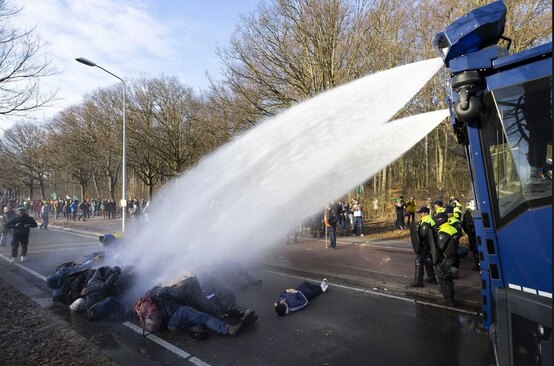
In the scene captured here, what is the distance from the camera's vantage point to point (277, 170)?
25.7 feet

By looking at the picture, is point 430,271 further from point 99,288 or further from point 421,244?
point 99,288

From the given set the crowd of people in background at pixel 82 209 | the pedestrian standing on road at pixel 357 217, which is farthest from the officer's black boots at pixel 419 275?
the crowd of people in background at pixel 82 209

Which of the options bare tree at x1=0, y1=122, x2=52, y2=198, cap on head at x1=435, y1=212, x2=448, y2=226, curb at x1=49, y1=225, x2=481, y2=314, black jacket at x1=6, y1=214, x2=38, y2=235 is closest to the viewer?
curb at x1=49, y1=225, x2=481, y2=314

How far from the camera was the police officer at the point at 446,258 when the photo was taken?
251 inches

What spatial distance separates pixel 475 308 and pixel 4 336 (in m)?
7.42

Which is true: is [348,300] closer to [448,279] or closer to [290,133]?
[448,279]

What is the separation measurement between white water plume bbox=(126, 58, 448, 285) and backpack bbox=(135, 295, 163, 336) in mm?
1296

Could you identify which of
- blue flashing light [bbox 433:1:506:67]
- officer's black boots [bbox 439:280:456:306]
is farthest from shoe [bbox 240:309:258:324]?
blue flashing light [bbox 433:1:506:67]

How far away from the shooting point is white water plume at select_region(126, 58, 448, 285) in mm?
6637

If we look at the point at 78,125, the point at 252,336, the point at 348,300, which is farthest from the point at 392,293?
the point at 78,125

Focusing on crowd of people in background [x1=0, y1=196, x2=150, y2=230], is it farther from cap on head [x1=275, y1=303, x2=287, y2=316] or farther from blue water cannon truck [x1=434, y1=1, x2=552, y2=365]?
blue water cannon truck [x1=434, y1=1, x2=552, y2=365]

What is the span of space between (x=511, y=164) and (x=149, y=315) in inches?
197

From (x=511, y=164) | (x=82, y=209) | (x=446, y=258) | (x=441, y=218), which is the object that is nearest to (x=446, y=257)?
(x=446, y=258)

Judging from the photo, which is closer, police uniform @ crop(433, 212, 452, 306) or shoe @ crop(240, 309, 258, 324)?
shoe @ crop(240, 309, 258, 324)
